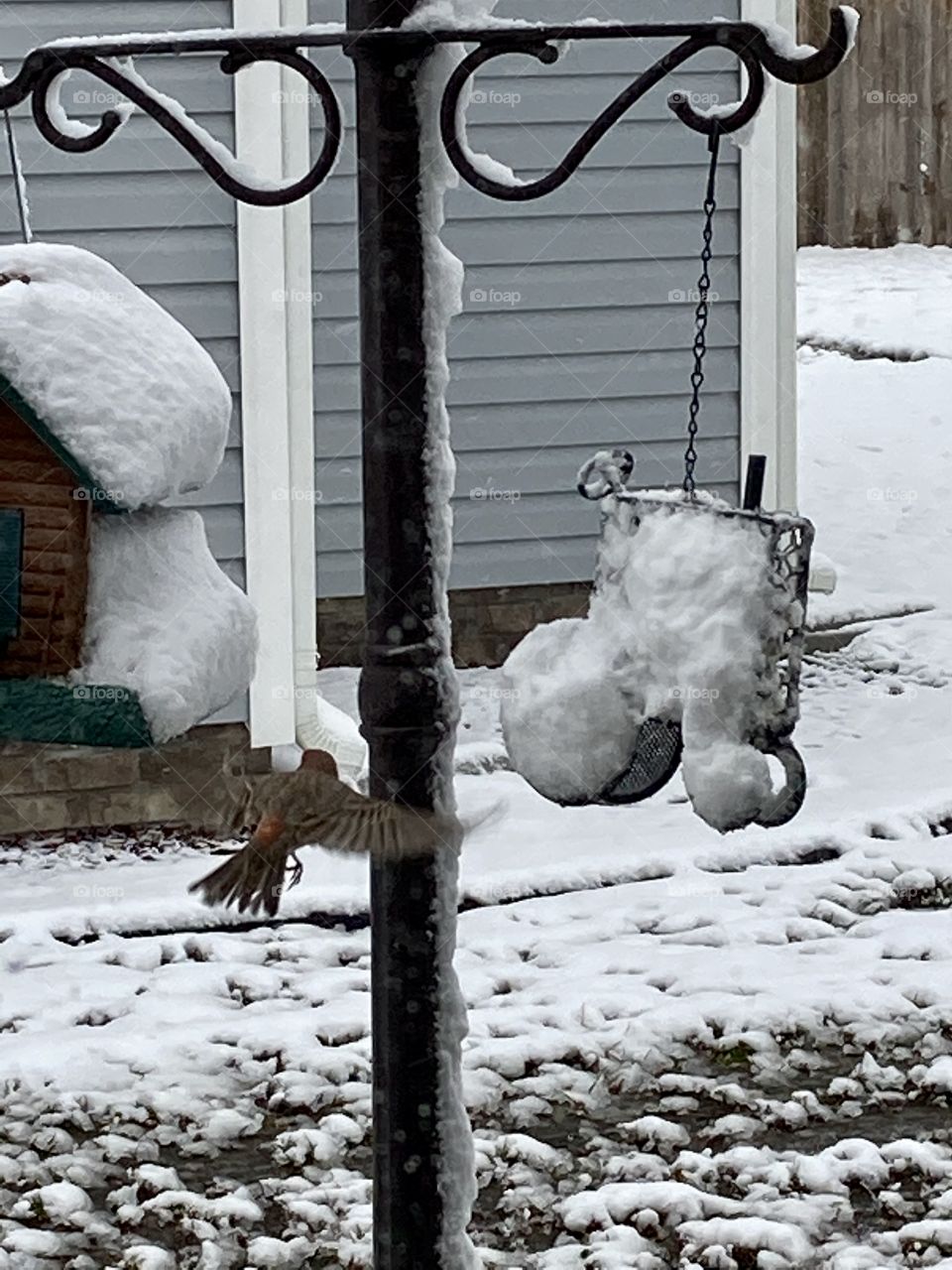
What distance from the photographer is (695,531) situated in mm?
2246

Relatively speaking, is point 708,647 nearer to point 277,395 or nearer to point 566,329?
point 277,395

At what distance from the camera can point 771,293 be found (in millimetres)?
6484

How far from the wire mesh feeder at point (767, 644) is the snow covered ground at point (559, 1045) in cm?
44

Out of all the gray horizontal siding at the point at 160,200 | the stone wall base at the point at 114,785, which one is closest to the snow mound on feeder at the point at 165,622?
the gray horizontal siding at the point at 160,200

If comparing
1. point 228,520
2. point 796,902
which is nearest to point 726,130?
point 796,902

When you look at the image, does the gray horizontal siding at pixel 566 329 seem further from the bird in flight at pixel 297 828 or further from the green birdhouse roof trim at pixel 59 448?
the bird in flight at pixel 297 828

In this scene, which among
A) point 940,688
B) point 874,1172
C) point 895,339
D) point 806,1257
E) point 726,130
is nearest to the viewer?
point 726,130

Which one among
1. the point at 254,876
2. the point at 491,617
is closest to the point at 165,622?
the point at 254,876

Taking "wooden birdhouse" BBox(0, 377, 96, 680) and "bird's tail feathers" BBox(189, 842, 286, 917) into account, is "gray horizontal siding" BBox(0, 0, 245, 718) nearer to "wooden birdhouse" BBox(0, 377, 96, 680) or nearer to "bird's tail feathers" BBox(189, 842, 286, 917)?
"wooden birdhouse" BBox(0, 377, 96, 680)

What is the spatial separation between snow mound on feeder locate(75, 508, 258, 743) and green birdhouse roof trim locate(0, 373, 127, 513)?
0.06m

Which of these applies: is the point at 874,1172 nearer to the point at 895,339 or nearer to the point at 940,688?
the point at 940,688

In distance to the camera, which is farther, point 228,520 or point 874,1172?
point 228,520

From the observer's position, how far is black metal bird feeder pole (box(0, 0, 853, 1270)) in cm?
175

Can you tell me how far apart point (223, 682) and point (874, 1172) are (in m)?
2.03
